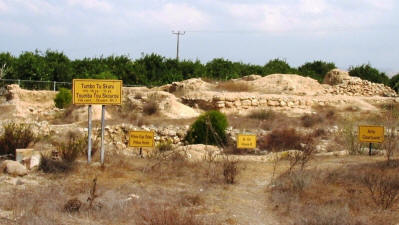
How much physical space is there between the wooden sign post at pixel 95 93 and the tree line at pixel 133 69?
24840mm

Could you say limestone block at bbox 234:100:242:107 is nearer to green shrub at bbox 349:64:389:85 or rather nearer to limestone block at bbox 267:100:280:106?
limestone block at bbox 267:100:280:106

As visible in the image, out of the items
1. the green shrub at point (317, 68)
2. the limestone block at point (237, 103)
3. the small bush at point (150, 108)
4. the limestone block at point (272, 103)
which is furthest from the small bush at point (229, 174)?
the green shrub at point (317, 68)

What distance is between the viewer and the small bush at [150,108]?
Answer: 22.9 m

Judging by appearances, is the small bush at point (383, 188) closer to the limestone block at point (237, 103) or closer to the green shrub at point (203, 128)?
the green shrub at point (203, 128)

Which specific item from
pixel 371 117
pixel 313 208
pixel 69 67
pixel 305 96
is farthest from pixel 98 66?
pixel 313 208

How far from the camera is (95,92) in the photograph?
10.0 metres

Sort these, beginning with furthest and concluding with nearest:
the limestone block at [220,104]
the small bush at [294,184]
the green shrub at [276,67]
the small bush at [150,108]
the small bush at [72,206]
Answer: the green shrub at [276,67], the limestone block at [220,104], the small bush at [150,108], the small bush at [294,184], the small bush at [72,206]

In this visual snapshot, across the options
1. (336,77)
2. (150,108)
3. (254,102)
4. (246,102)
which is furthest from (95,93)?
(336,77)

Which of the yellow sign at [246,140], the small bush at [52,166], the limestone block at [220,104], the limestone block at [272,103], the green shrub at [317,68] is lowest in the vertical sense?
the small bush at [52,166]

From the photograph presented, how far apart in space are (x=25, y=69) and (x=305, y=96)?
20.2 meters

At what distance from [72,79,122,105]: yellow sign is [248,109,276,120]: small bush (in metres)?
13.6

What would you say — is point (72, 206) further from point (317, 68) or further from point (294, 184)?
point (317, 68)

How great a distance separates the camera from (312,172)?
9.70 metres

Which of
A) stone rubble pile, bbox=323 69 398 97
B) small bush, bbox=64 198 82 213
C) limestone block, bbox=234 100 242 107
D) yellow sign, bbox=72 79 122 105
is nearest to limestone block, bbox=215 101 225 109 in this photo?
limestone block, bbox=234 100 242 107
